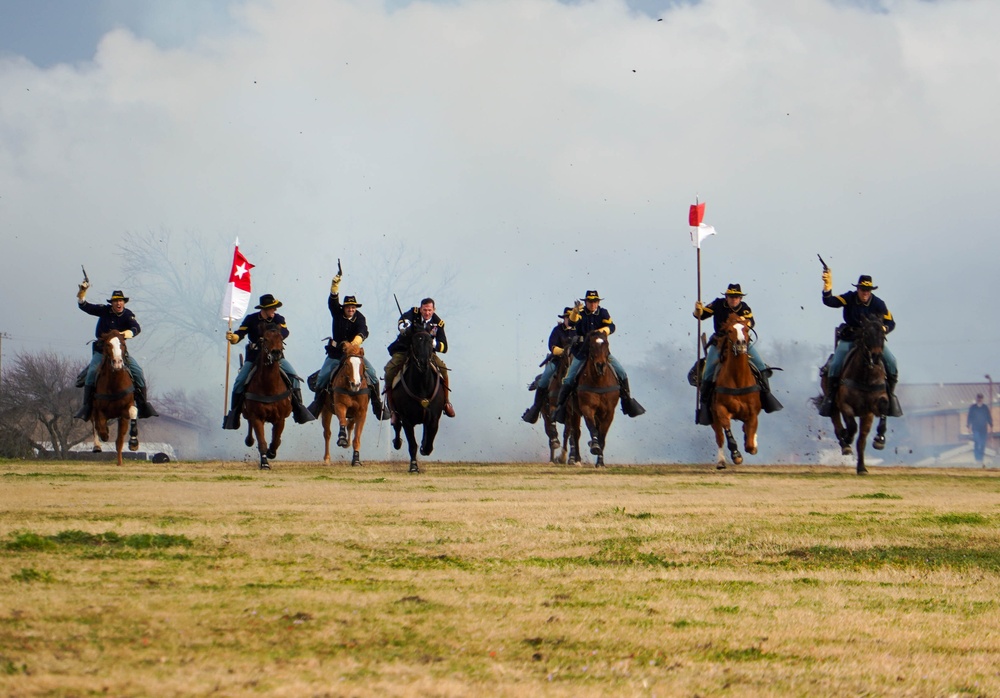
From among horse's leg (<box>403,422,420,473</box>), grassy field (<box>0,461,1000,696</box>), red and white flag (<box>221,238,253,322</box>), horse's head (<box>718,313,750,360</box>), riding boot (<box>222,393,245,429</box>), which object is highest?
red and white flag (<box>221,238,253,322</box>)

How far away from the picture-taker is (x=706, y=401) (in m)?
29.8

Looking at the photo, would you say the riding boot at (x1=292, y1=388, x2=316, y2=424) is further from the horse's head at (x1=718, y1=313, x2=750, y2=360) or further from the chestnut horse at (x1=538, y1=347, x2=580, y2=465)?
the horse's head at (x1=718, y1=313, x2=750, y2=360)

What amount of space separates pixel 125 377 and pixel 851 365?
14285 millimetres

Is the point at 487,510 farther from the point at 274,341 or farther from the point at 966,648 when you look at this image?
the point at 274,341

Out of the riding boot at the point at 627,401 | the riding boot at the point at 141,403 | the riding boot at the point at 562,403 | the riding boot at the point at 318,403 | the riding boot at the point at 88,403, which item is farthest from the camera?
the riding boot at the point at 318,403

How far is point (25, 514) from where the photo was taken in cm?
1480

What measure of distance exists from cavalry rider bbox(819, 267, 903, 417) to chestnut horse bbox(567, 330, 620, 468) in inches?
173

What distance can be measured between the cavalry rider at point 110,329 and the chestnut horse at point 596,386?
870 centimetres

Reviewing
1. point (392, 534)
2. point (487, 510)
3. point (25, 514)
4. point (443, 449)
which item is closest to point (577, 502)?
point (487, 510)

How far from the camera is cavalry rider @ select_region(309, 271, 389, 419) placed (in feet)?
101

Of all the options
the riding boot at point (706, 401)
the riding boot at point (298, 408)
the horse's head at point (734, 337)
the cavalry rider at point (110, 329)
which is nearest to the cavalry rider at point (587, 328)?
the riding boot at point (706, 401)

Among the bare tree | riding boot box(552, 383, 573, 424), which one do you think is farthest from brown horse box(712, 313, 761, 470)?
the bare tree

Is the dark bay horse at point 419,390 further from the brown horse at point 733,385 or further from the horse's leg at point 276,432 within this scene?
the brown horse at point 733,385

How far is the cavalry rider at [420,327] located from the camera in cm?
2659
